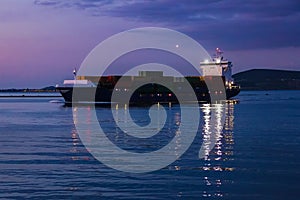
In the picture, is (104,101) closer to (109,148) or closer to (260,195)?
(109,148)

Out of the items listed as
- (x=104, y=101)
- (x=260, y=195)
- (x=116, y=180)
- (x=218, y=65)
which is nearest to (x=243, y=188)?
(x=260, y=195)

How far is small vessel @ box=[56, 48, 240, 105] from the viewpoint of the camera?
7394 centimetres

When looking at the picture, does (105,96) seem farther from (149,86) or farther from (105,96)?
(149,86)

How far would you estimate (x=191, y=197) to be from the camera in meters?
10.1

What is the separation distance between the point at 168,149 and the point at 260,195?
7584 mm

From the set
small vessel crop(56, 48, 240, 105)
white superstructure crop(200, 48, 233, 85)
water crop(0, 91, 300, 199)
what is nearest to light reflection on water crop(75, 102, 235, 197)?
water crop(0, 91, 300, 199)

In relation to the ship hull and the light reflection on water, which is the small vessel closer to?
the ship hull

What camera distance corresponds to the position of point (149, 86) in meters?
80.8

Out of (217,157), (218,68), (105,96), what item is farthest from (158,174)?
(218,68)

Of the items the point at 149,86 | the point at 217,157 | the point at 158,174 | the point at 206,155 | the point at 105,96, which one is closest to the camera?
the point at 158,174

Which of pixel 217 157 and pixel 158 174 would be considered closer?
pixel 158 174

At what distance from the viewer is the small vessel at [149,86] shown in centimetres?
7394

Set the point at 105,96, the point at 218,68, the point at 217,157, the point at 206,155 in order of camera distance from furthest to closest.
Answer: the point at 218,68, the point at 105,96, the point at 206,155, the point at 217,157

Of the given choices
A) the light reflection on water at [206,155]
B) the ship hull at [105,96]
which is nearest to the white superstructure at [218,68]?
the ship hull at [105,96]
